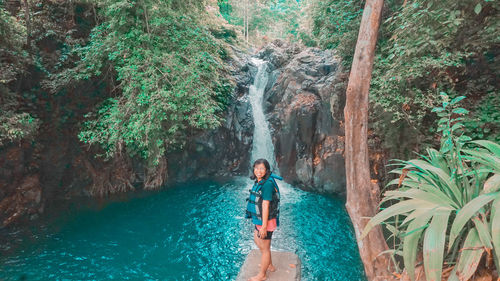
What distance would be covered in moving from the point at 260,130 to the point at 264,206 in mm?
9110

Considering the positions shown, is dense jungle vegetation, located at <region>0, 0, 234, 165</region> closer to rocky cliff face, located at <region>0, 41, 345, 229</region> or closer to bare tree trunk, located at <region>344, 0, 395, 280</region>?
rocky cliff face, located at <region>0, 41, 345, 229</region>

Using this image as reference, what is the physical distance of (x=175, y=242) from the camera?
6141 mm

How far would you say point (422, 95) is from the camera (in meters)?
4.91

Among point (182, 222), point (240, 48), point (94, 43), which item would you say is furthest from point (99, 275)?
point (240, 48)

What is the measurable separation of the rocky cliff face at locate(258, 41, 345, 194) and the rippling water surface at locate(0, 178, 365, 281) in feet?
3.60

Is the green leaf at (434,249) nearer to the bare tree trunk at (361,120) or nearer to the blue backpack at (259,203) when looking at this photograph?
the bare tree trunk at (361,120)

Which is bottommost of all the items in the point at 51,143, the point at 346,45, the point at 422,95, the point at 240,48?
the point at 51,143

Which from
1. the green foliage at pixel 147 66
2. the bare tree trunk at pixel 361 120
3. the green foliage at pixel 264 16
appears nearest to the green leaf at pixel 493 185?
the bare tree trunk at pixel 361 120

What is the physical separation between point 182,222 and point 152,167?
338 centimetres

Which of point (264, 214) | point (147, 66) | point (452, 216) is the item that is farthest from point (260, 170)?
point (147, 66)

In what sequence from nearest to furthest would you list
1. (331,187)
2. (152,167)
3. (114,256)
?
(114,256)
(331,187)
(152,167)

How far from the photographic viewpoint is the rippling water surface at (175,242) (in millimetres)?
4984

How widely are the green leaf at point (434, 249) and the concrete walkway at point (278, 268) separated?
2.33 metres

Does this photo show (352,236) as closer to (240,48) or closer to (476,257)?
(476,257)
